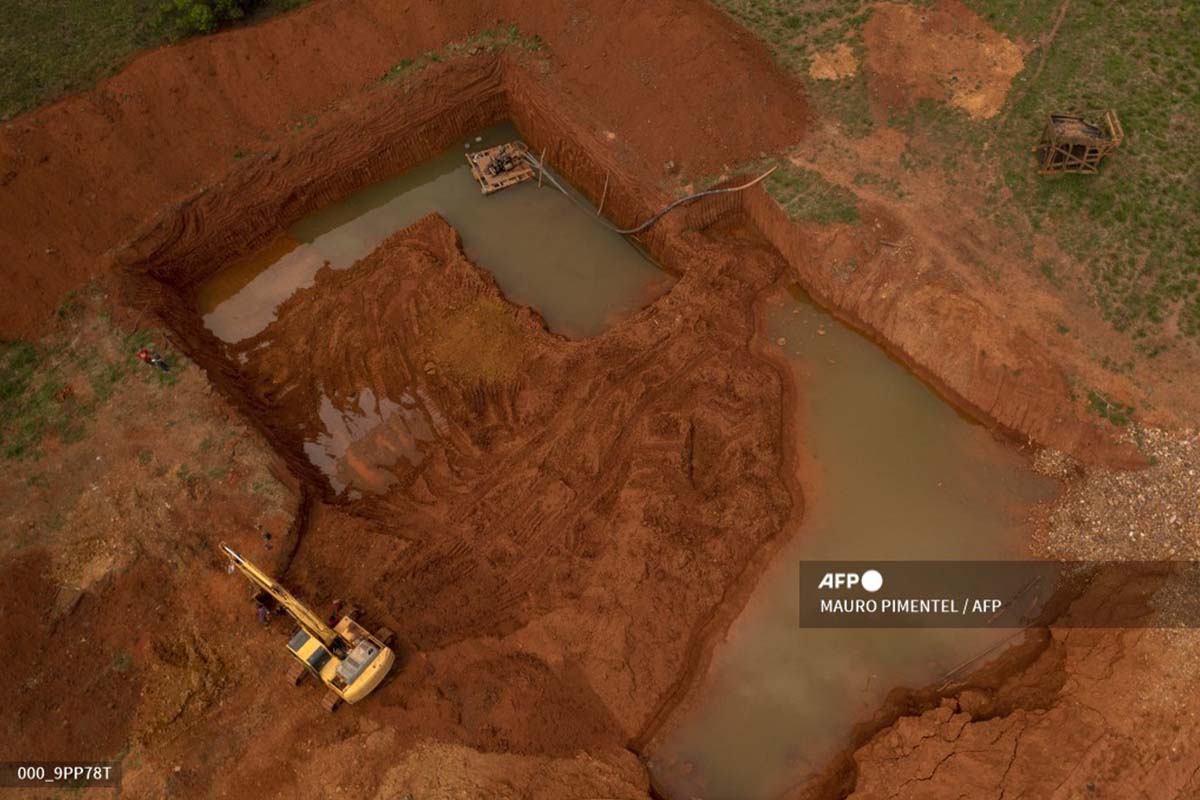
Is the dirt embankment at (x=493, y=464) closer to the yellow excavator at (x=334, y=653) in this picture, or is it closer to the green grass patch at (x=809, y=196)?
the yellow excavator at (x=334, y=653)

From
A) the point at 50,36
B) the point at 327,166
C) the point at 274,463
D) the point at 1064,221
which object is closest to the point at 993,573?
the point at 1064,221

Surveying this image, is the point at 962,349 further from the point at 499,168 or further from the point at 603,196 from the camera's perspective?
the point at 499,168

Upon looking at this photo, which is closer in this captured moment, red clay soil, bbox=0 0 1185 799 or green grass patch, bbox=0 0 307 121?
red clay soil, bbox=0 0 1185 799

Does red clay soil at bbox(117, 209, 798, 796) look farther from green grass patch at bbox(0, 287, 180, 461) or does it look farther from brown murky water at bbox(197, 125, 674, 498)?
green grass patch at bbox(0, 287, 180, 461)

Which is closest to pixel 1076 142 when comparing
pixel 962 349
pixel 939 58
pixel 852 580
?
pixel 939 58

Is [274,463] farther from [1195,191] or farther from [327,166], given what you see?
[1195,191]

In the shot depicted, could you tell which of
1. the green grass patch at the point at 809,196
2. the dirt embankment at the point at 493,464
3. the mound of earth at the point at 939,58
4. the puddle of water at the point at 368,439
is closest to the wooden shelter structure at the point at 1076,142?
the mound of earth at the point at 939,58

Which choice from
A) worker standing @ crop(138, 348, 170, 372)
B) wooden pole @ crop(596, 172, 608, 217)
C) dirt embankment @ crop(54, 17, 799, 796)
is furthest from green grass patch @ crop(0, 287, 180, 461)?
wooden pole @ crop(596, 172, 608, 217)
